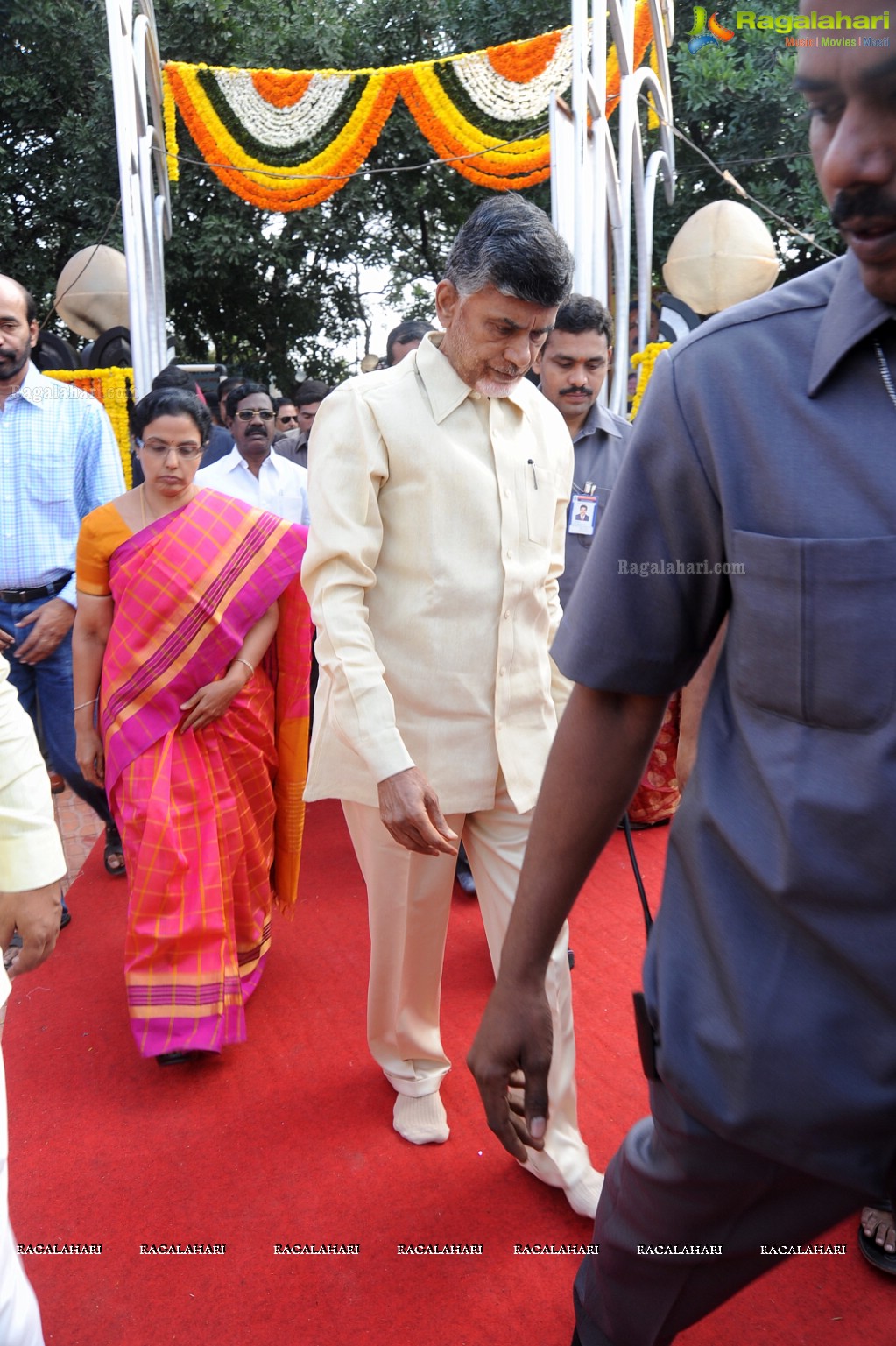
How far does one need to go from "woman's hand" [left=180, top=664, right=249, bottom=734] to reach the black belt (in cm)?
101

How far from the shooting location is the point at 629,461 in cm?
115

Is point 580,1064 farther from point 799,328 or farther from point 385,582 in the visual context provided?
point 799,328

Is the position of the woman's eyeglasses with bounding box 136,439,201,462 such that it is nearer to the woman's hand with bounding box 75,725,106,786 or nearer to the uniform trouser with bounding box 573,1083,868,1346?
the woman's hand with bounding box 75,725,106,786

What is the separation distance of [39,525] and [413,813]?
2403mm

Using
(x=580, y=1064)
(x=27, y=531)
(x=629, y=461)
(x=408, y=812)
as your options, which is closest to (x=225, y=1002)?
(x=580, y=1064)

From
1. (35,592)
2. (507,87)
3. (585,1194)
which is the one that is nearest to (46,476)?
(35,592)

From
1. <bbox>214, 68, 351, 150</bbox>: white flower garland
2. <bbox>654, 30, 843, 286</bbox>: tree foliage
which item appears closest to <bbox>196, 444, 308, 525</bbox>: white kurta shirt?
<bbox>214, 68, 351, 150</bbox>: white flower garland

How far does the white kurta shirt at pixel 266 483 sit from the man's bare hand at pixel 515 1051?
160 inches

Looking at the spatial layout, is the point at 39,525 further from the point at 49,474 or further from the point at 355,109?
the point at 355,109

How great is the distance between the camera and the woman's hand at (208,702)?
10.4 feet

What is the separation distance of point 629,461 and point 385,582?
4.08 ft

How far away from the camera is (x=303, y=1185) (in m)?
2.40

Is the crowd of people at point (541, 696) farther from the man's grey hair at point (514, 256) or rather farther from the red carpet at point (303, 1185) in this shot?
the red carpet at point (303, 1185)

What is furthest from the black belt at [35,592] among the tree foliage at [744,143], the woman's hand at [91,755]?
the tree foliage at [744,143]
